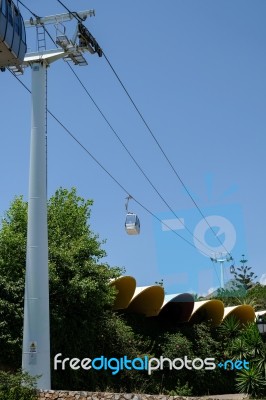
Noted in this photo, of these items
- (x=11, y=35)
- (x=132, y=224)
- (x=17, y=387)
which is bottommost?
(x=17, y=387)

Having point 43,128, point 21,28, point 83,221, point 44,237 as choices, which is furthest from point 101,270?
point 21,28

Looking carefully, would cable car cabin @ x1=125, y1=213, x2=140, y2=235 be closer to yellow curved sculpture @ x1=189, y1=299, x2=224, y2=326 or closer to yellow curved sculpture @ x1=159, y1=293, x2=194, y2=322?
yellow curved sculpture @ x1=159, y1=293, x2=194, y2=322

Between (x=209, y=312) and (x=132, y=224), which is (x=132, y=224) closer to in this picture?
(x=132, y=224)

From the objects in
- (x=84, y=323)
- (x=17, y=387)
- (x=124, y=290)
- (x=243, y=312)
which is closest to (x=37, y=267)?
(x=17, y=387)

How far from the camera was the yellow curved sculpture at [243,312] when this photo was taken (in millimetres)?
35281

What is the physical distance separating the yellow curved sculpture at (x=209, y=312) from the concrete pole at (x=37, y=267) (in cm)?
1552

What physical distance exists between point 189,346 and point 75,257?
8680mm

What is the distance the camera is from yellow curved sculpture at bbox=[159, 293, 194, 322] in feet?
98.2

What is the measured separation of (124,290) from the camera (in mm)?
27062

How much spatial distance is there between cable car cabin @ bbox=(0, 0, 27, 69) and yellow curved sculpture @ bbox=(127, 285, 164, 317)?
1455cm

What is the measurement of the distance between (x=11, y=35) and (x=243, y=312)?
25140mm

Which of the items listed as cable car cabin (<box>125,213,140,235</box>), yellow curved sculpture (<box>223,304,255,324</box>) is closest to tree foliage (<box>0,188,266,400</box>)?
cable car cabin (<box>125,213,140,235</box>)

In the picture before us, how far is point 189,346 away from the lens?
93.0ft

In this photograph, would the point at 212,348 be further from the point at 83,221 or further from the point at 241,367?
the point at 83,221
